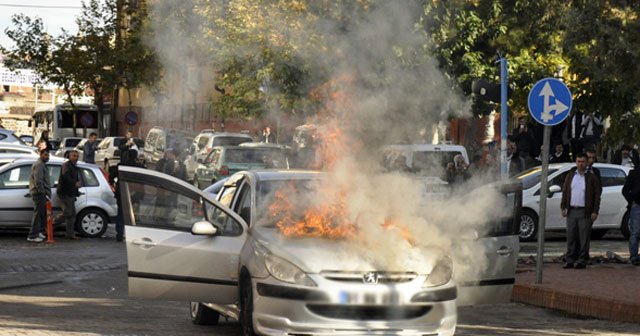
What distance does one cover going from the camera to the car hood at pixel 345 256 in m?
9.47

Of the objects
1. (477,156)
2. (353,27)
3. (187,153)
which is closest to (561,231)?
(477,156)

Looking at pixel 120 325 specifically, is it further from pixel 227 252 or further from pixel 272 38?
pixel 272 38

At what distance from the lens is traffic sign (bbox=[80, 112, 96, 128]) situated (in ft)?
197

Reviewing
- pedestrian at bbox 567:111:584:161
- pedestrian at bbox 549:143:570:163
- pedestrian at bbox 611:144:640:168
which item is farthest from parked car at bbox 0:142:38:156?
pedestrian at bbox 611:144:640:168

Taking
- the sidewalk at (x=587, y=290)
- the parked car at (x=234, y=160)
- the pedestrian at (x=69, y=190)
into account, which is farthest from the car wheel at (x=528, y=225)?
the parked car at (x=234, y=160)

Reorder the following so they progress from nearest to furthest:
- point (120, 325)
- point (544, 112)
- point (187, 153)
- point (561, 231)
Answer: point (120, 325), point (544, 112), point (561, 231), point (187, 153)

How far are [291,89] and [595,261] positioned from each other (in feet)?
16.3

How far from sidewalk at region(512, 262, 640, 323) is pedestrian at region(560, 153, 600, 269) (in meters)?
0.24

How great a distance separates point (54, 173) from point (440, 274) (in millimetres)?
15236

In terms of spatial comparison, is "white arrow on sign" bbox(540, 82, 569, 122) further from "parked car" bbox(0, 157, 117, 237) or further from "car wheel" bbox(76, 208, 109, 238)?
"car wheel" bbox(76, 208, 109, 238)

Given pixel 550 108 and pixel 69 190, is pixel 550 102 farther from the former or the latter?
pixel 69 190

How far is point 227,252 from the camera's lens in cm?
1029

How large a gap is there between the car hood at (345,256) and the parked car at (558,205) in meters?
13.1

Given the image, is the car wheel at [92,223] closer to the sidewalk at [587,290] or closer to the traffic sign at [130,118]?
the sidewalk at [587,290]
